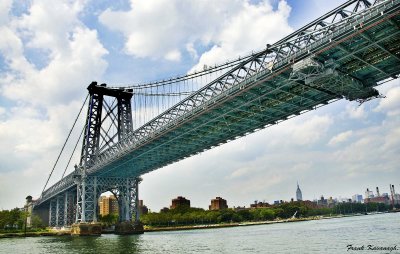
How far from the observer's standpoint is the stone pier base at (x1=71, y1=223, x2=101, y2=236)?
260 feet

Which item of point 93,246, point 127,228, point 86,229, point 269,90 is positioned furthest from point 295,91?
point 127,228

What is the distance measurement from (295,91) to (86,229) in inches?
2205

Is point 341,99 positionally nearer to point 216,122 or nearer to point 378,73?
point 378,73

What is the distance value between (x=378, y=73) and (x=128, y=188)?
67108 mm

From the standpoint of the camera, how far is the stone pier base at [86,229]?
7919 cm

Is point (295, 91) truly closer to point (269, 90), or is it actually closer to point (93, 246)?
point (269, 90)

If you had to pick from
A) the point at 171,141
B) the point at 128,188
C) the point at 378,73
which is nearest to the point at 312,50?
the point at 378,73

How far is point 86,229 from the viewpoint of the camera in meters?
79.8

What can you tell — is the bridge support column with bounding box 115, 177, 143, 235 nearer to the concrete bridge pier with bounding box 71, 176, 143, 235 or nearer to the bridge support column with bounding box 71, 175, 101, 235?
the concrete bridge pier with bounding box 71, 176, 143, 235

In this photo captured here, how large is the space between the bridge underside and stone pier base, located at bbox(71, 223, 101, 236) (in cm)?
2253

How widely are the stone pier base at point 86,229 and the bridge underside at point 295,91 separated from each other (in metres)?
22.5

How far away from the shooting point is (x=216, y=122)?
181 feet

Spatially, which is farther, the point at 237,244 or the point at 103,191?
the point at 103,191

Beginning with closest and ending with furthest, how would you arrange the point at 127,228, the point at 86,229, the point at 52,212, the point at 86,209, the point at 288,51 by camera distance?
the point at 288,51 < the point at 86,229 < the point at 86,209 < the point at 127,228 < the point at 52,212
